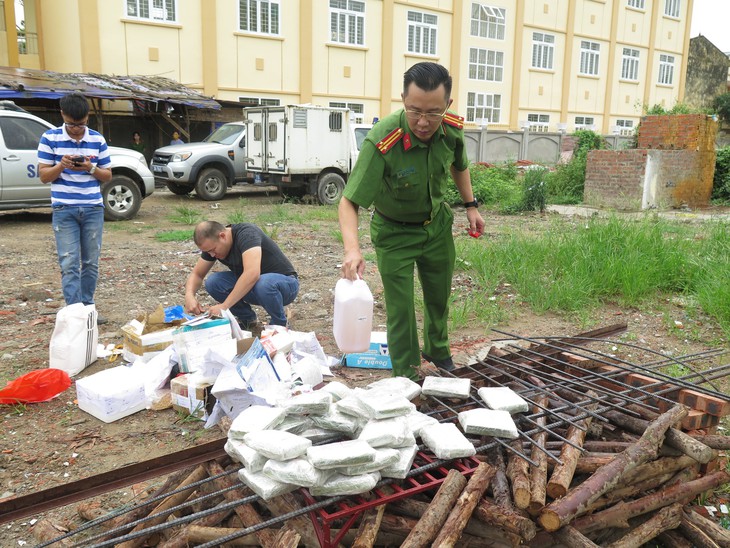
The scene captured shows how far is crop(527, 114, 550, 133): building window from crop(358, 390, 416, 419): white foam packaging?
25.1 meters

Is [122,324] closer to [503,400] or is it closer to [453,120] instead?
[453,120]

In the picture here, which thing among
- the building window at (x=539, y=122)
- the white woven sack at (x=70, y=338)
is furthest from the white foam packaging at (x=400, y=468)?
the building window at (x=539, y=122)

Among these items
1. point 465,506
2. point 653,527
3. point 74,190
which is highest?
point 74,190

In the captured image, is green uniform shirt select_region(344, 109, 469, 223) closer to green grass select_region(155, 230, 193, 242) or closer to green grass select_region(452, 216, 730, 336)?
green grass select_region(452, 216, 730, 336)

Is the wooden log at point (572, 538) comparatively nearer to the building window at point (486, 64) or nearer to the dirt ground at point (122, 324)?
the dirt ground at point (122, 324)

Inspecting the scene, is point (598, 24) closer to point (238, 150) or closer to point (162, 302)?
point (238, 150)

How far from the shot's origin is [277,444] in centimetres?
195

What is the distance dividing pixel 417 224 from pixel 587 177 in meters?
9.95

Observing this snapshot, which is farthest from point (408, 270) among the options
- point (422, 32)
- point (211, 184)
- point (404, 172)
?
Result: point (422, 32)

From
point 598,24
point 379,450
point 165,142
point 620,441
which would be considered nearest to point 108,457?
point 379,450

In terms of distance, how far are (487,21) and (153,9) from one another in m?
13.1

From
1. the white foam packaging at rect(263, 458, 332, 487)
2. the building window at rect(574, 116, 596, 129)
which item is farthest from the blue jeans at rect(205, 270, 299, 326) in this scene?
the building window at rect(574, 116, 596, 129)

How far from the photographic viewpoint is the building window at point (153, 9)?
16547 mm

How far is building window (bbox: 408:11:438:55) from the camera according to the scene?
21578 mm
